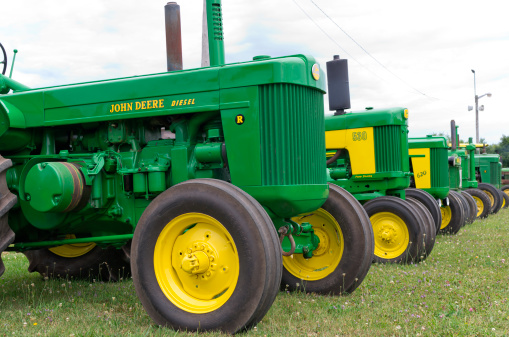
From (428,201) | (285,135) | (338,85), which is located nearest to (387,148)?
(338,85)

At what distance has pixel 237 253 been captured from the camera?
3391mm

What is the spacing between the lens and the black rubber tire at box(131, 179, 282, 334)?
3.29 m

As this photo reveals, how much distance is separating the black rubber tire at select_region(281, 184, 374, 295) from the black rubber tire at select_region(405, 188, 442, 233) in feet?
12.9

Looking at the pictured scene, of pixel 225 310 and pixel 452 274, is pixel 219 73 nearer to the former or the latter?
pixel 225 310

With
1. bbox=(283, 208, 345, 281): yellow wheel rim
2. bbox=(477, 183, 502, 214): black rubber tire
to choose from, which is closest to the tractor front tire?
bbox=(477, 183, 502, 214): black rubber tire

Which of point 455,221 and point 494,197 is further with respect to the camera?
point 494,197

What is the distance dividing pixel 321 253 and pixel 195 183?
183 cm

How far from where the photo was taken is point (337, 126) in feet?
24.6

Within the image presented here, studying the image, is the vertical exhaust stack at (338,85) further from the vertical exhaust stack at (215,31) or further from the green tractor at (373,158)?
the vertical exhaust stack at (215,31)

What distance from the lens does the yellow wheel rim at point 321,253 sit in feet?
16.0

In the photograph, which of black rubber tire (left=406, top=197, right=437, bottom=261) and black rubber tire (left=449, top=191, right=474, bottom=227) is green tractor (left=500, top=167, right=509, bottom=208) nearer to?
black rubber tire (left=449, top=191, right=474, bottom=227)

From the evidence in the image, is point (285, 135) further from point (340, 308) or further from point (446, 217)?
point (446, 217)

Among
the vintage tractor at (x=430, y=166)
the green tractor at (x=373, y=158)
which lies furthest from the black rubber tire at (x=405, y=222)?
the vintage tractor at (x=430, y=166)

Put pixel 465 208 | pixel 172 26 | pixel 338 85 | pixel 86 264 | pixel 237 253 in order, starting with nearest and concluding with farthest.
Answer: pixel 237 253, pixel 86 264, pixel 338 85, pixel 172 26, pixel 465 208
